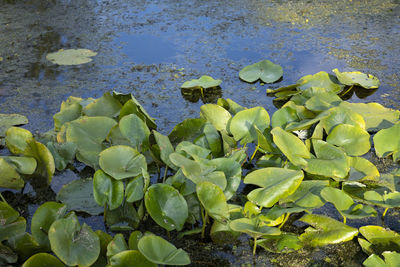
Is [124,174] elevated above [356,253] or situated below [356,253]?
above

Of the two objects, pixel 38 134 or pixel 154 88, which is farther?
pixel 154 88

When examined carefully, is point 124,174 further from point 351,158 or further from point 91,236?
point 351,158

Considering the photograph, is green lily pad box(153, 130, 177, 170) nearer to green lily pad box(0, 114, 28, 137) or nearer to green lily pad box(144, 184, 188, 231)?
green lily pad box(144, 184, 188, 231)

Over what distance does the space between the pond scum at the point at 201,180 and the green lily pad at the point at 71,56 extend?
0.60 meters

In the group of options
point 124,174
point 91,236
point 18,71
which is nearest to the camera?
point 91,236

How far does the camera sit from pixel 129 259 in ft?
2.88

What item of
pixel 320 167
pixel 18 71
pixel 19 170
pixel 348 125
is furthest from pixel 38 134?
pixel 348 125

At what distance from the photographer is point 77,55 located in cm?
213

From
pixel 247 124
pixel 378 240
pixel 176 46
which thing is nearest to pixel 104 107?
pixel 247 124

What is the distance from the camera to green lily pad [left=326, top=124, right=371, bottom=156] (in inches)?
51.0

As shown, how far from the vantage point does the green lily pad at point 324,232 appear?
980 mm

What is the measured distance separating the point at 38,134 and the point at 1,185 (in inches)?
11.5

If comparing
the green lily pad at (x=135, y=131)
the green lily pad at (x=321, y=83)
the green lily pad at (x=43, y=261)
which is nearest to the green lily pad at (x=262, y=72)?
the green lily pad at (x=321, y=83)

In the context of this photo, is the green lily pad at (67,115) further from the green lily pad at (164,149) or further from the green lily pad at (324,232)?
the green lily pad at (324,232)
